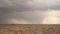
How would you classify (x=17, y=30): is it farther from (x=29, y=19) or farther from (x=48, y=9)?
(x=48, y=9)

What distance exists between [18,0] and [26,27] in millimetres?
312

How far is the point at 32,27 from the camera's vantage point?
46.5 inches

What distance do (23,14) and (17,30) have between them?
13.6 inches

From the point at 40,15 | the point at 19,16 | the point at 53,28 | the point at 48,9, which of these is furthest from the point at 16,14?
the point at 53,28

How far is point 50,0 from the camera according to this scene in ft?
3.62

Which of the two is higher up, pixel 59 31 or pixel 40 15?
pixel 40 15

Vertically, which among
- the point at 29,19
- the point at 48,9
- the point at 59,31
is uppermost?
the point at 48,9

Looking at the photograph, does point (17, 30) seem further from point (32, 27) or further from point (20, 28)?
point (32, 27)

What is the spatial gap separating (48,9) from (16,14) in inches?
17.3

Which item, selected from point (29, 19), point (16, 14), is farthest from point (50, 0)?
point (16, 14)

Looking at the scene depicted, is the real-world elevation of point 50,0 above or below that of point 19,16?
above

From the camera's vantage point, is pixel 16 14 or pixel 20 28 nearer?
pixel 20 28

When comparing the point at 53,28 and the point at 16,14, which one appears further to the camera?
the point at 16,14

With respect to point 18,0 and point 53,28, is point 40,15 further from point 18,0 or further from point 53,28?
point 18,0
